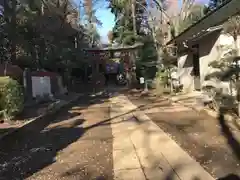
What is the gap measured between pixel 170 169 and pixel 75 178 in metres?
1.47

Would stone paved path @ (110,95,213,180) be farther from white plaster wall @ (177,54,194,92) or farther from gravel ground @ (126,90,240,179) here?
white plaster wall @ (177,54,194,92)

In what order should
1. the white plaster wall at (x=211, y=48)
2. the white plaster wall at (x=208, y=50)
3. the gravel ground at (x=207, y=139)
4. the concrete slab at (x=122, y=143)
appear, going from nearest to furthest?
the gravel ground at (x=207, y=139) → the concrete slab at (x=122, y=143) → the white plaster wall at (x=211, y=48) → the white plaster wall at (x=208, y=50)

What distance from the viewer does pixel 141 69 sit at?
3266 centimetres

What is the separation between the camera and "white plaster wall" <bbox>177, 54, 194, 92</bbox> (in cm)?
1914

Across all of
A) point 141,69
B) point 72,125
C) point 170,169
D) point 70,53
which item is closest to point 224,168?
point 170,169

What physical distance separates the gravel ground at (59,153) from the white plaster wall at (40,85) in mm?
8069

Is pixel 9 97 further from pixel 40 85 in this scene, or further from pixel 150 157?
pixel 40 85

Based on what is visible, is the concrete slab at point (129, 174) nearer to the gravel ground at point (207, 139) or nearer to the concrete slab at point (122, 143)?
the gravel ground at point (207, 139)

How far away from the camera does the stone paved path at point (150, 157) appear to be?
15.0 ft

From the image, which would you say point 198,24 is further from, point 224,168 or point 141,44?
point 141,44

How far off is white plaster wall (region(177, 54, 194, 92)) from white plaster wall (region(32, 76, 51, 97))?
8585mm

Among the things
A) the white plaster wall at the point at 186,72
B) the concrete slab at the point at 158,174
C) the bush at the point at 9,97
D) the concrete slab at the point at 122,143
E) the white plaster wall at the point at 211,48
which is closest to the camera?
the concrete slab at the point at 158,174

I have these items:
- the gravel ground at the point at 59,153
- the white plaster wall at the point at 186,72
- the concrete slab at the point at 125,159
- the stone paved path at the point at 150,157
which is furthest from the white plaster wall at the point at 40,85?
the concrete slab at the point at 125,159

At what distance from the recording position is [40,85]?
59.1 ft
